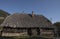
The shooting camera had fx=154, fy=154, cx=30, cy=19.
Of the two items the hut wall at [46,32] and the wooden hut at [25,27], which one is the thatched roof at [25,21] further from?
the hut wall at [46,32]

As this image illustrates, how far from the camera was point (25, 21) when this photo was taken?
44906 mm

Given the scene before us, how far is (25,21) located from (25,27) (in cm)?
250

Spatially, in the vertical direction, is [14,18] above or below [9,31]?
above

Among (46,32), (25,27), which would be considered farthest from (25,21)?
(46,32)

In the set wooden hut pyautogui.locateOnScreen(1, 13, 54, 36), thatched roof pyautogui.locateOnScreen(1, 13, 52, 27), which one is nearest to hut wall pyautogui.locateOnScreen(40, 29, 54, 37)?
wooden hut pyautogui.locateOnScreen(1, 13, 54, 36)

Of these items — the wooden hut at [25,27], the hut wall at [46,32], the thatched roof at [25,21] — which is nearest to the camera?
the wooden hut at [25,27]

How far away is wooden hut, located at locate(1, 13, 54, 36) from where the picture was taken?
139ft

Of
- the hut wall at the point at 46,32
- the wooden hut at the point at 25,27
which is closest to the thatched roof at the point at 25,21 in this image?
the wooden hut at the point at 25,27

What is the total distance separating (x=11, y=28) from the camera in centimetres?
4272

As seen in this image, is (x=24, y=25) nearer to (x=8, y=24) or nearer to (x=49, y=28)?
(x=8, y=24)

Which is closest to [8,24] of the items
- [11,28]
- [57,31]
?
[11,28]

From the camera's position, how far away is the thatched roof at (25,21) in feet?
141

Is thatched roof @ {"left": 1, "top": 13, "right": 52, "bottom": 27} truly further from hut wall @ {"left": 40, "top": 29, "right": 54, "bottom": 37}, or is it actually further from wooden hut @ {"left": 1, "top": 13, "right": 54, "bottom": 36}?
hut wall @ {"left": 40, "top": 29, "right": 54, "bottom": 37}

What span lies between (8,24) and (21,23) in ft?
12.4
